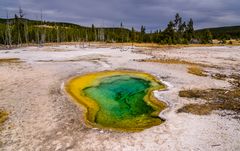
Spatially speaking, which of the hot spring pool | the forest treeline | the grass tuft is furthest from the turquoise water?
the forest treeline

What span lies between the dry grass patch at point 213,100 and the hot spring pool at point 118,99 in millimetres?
2416

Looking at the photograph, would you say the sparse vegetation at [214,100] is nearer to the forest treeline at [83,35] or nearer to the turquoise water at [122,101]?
the turquoise water at [122,101]

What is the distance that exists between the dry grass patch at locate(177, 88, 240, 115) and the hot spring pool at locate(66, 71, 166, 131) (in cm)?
242

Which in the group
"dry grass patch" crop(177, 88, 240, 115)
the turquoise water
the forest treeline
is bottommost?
the turquoise water

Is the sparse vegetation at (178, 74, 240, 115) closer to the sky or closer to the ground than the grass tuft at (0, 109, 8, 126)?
closer to the sky

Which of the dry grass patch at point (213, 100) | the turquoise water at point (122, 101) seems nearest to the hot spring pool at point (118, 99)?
the turquoise water at point (122, 101)

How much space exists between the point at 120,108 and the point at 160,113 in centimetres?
419

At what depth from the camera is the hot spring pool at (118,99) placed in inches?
715

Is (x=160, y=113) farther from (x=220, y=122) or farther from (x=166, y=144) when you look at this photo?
(x=166, y=144)

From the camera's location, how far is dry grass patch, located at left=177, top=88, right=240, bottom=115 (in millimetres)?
19281

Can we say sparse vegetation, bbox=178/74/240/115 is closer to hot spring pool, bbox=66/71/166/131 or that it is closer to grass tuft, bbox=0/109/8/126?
hot spring pool, bbox=66/71/166/131

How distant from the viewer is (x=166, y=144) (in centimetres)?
1371

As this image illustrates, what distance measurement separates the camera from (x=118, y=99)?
24.8 meters

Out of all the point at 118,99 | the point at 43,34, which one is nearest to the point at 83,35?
the point at 43,34
